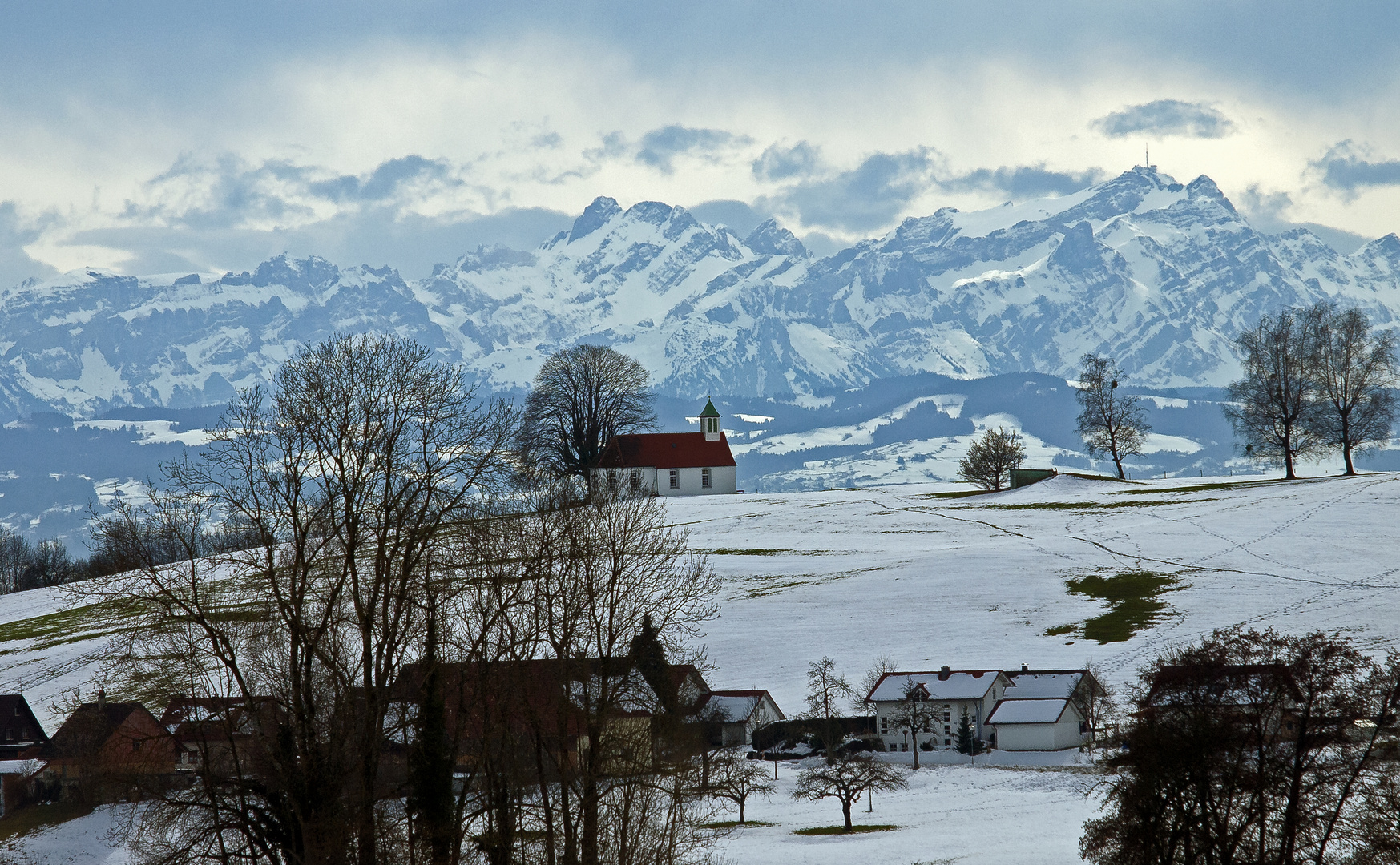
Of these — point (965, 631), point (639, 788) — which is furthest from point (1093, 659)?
point (639, 788)

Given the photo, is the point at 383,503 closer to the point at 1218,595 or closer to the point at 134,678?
the point at 134,678

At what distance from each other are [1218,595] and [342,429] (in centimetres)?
5888

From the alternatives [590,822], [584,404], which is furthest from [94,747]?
[584,404]

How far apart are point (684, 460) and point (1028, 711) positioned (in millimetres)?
77675

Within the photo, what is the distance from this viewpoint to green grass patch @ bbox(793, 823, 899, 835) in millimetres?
50656

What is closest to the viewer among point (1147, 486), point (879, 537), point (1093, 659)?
point (1093, 659)

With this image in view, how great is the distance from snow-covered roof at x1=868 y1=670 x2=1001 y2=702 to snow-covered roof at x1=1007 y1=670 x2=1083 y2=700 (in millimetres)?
1588

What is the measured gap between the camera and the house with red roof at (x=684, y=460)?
138 meters

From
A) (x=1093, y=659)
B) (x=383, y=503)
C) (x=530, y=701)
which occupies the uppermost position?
(x=383, y=503)

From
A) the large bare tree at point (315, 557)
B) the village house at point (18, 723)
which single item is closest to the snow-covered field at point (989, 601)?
the village house at point (18, 723)

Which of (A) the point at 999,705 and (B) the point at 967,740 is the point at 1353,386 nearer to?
(A) the point at 999,705

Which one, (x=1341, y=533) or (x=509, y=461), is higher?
(x=509, y=461)

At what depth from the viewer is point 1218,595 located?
239 feet

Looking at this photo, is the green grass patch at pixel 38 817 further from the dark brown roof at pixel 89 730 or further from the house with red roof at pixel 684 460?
the house with red roof at pixel 684 460
